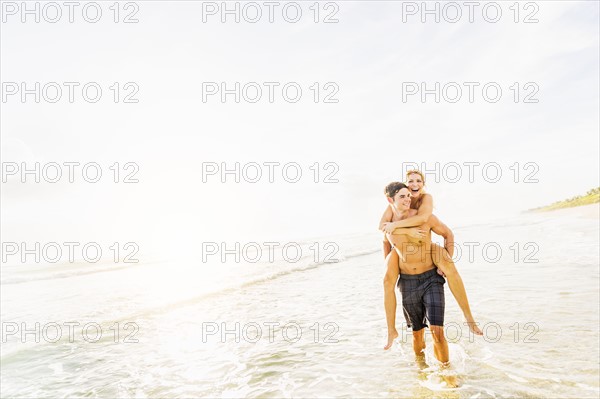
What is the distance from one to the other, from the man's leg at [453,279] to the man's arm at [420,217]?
2.13ft

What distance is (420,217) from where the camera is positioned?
244 inches

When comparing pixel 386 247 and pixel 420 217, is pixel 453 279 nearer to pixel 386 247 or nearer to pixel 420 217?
pixel 420 217

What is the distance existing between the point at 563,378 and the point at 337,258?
2006 cm

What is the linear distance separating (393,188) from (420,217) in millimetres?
644

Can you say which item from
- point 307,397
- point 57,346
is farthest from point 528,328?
point 57,346

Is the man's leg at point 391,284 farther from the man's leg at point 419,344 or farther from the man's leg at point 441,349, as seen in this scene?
the man's leg at point 419,344

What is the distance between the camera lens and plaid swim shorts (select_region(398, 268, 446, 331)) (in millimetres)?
6310

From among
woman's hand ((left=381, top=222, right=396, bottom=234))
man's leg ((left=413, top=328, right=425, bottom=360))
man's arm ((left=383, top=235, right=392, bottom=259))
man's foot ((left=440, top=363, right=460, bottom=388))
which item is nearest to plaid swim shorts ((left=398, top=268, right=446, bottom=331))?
man's leg ((left=413, top=328, right=425, bottom=360))

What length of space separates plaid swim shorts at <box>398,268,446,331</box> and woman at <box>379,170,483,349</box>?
0.69 feet

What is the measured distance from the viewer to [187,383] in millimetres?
7117

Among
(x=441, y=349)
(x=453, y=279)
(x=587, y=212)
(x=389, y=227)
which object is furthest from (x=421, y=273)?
(x=587, y=212)

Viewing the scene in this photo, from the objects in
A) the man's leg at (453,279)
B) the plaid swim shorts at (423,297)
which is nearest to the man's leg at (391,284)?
the plaid swim shorts at (423,297)

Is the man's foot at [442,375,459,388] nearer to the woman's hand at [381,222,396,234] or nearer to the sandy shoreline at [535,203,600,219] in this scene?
the woman's hand at [381,222,396,234]

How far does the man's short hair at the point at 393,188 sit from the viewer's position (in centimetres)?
634
